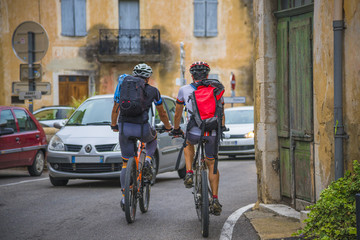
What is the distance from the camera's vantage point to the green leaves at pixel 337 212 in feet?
17.7

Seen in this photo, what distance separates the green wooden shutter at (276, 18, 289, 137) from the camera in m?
8.41

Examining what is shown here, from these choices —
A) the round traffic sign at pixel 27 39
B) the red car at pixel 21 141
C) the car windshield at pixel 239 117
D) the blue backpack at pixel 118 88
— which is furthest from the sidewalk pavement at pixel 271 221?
the car windshield at pixel 239 117

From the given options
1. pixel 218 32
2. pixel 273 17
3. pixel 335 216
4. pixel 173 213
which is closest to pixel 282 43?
pixel 273 17

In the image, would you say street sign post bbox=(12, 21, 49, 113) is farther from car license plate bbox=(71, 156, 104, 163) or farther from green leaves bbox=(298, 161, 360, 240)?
green leaves bbox=(298, 161, 360, 240)

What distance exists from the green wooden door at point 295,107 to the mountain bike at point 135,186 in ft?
5.98

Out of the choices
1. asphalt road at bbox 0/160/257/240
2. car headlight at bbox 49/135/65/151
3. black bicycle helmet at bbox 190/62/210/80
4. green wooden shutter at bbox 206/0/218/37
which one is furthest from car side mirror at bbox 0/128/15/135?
green wooden shutter at bbox 206/0/218/37

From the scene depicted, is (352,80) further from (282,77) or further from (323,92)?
(282,77)

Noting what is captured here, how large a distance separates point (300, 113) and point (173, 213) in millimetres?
2094

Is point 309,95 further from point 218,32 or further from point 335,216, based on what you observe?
point 218,32

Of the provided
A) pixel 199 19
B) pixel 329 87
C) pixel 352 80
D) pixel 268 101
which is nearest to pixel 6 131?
pixel 268 101

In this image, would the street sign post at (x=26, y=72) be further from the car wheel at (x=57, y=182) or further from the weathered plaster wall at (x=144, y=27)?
the weathered plaster wall at (x=144, y=27)

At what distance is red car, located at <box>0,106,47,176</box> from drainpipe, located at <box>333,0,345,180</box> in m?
8.71

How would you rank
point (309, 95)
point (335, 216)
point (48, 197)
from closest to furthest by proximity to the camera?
point (335, 216), point (309, 95), point (48, 197)

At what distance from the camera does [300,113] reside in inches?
317
